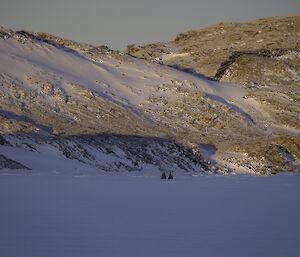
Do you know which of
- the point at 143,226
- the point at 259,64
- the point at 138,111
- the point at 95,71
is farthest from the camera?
the point at 259,64

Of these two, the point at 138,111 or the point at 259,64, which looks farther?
the point at 259,64

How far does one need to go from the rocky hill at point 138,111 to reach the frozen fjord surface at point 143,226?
42.5 ft

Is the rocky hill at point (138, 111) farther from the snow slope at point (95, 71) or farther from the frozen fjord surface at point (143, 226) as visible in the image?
the frozen fjord surface at point (143, 226)

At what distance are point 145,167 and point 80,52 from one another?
81.1ft

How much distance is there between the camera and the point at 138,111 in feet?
134

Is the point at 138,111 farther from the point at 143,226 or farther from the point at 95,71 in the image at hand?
the point at 143,226

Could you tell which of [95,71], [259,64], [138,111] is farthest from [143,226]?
[259,64]

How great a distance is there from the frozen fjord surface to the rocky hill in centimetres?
1296

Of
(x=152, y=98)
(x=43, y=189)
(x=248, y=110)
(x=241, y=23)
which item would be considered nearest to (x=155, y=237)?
(x=43, y=189)

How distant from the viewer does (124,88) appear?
44938mm

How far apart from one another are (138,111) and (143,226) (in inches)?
1292

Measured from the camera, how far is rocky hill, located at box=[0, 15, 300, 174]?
95.2 ft

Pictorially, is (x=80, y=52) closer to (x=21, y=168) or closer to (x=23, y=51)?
(x=23, y=51)

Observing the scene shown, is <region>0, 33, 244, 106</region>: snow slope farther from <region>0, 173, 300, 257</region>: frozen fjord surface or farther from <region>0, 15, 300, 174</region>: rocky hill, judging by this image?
<region>0, 173, 300, 257</region>: frozen fjord surface
